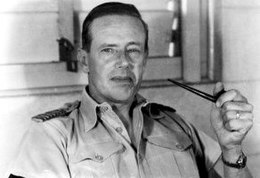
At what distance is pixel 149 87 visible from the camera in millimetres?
1578

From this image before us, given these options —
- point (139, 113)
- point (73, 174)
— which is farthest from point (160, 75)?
point (73, 174)

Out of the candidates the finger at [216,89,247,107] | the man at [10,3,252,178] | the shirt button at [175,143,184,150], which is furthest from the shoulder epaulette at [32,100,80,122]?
the finger at [216,89,247,107]

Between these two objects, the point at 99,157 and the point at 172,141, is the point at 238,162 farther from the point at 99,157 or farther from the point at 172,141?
the point at 99,157

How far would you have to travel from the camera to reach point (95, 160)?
3.83ft

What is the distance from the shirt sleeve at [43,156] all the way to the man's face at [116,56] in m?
0.22

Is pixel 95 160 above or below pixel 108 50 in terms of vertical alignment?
below

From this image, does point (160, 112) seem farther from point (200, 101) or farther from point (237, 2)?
point (237, 2)

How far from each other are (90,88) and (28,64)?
27 centimetres

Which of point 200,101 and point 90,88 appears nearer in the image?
point 90,88

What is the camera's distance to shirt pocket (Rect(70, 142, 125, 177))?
1.14m

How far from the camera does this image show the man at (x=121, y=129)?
44.3 inches

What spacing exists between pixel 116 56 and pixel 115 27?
0.09 meters

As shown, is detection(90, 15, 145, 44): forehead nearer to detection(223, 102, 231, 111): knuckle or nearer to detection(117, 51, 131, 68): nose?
detection(117, 51, 131, 68): nose

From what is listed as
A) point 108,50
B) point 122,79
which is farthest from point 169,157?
point 108,50
